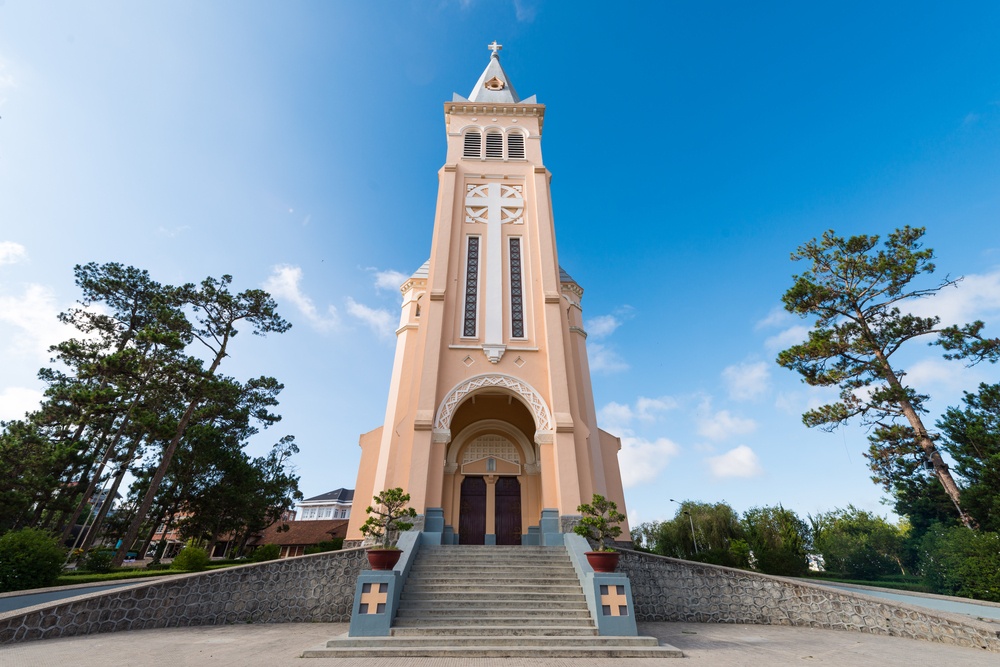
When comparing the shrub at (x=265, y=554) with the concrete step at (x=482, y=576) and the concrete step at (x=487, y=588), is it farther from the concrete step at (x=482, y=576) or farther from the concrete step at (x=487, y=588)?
the concrete step at (x=487, y=588)

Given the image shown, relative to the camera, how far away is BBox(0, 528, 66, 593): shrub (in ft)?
30.1

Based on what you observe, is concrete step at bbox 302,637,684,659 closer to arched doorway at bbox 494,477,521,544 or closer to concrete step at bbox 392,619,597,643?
concrete step at bbox 392,619,597,643

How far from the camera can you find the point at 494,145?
19.4m

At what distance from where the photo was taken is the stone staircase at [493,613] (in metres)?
5.93

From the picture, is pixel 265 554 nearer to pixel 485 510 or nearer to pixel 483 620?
pixel 485 510

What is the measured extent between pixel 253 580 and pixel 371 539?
3252mm

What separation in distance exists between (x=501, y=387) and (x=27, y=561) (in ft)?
38.3

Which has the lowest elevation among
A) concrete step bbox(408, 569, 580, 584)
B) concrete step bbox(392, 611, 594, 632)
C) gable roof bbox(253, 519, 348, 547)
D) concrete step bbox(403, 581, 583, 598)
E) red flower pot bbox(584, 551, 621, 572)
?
concrete step bbox(392, 611, 594, 632)

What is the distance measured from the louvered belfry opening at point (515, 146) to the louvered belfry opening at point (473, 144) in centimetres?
127

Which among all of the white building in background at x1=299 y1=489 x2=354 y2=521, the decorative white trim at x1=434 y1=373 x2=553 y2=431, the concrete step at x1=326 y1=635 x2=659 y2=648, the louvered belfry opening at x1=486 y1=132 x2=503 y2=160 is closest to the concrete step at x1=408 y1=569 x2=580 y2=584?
the concrete step at x1=326 y1=635 x2=659 y2=648

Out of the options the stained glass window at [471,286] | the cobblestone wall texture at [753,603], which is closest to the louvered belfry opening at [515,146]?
the stained glass window at [471,286]

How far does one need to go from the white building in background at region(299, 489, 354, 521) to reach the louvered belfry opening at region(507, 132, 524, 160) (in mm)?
42302

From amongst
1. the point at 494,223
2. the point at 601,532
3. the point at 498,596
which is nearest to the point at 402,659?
the point at 498,596

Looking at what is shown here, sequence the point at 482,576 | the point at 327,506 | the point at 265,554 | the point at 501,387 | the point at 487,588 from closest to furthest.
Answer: the point at 487,588 < the point at 482,576 < the point at 501,387 < the point at 265,554 < the point at 327,506
